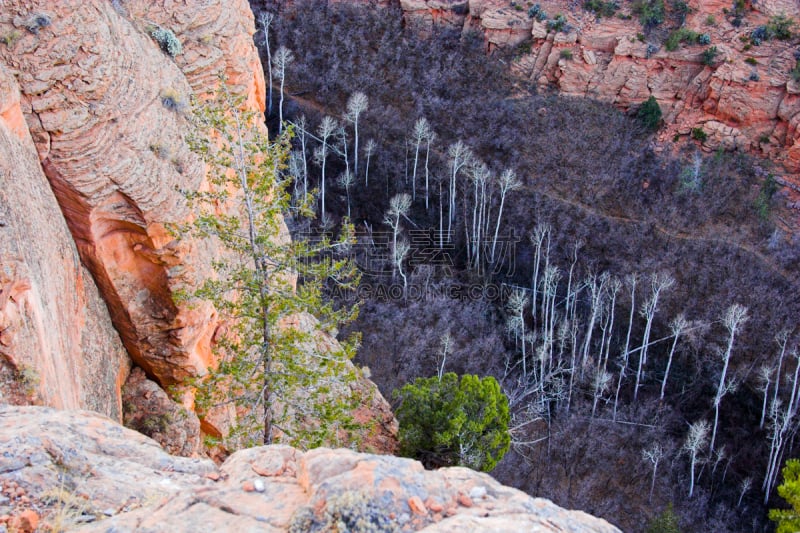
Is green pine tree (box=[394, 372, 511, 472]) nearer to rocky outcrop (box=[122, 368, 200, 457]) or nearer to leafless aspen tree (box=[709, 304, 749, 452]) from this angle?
rocky outcrop (box=[122, 368, 200, 457])

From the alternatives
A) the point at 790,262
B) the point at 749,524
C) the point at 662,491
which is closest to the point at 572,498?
the point at 662,491

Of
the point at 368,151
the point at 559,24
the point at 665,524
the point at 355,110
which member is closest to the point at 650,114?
the point at 559,24

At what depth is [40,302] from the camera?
21.7 ft

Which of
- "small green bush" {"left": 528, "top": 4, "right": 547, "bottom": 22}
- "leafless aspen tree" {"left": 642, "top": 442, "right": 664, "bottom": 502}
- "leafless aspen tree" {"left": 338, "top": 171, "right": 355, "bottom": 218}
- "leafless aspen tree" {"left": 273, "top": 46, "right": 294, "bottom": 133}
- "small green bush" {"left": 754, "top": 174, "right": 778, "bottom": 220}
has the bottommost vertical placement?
"leafless aspen tree" {"left": 642, "top": 442, "right": 664, "bottom": 502}

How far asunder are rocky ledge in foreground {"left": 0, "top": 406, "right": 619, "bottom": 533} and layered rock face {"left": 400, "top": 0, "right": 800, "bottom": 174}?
3160 centimetres

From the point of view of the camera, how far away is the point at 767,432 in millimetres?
23000

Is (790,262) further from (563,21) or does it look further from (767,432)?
(563,21)

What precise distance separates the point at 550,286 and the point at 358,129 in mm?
14165

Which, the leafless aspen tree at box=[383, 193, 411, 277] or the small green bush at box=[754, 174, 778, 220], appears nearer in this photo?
the leafless aspen tree at box=[383, 193, 411, 277]

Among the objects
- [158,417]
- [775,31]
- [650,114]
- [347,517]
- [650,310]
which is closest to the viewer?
[347,517]

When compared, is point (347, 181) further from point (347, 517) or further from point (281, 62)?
point (347, 517)

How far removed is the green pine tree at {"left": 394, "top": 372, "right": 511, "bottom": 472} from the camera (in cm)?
1345

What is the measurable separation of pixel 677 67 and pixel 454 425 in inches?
1070

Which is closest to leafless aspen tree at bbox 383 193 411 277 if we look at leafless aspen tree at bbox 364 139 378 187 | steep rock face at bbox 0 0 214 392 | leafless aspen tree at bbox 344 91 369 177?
leafless aspen tree at bbox 364 139 378 187
